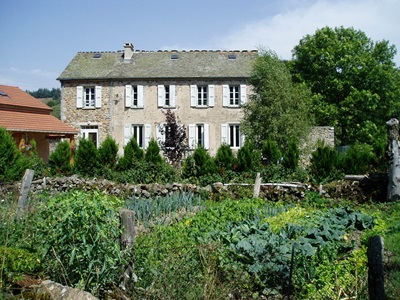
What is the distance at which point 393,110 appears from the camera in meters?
30.9

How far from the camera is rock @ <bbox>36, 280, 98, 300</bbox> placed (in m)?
4.04

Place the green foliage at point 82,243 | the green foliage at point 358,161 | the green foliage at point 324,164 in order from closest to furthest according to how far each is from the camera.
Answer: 1. the green foliage at point 82,243
2. the green foliage at point 358,161
3. the green foliage at point 324,164

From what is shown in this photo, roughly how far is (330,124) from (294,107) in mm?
7967

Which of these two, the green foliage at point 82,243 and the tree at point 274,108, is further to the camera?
the tree at point 274,108

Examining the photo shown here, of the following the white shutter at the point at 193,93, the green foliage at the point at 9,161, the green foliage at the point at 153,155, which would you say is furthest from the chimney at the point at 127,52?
the green foliage at the point at 9,161

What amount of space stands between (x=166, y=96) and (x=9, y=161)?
14.8m

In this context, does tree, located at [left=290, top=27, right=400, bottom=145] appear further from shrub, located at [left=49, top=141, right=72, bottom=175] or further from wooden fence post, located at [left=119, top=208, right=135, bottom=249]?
wooden fence post, located at [left=119, top=208, right=135, bottom=249]

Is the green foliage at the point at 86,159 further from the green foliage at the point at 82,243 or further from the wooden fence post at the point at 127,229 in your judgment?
the green foliage at the point at 82,243

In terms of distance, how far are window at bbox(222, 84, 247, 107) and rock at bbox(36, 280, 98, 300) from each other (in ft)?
79.3

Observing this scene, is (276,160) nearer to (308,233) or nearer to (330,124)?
(308,233)

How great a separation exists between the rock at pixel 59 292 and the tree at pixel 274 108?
58.5 ft

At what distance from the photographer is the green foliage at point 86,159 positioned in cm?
1600

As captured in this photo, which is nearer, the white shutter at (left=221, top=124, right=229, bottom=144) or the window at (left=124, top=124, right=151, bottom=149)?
the white shutter at (left=221, top=124, right=229, bottom=144)

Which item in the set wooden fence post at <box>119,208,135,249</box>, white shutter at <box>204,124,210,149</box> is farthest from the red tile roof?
wooden fence post at <box>119,208,135,249</box>
